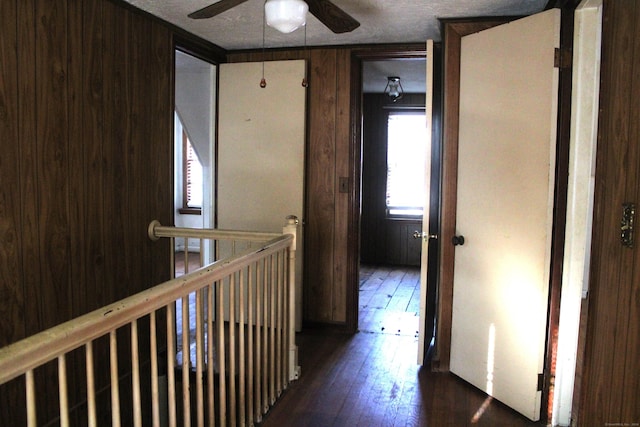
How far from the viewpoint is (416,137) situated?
20.9 feet

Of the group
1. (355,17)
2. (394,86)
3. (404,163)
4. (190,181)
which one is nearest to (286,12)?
(355,17)

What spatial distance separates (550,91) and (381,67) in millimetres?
2683

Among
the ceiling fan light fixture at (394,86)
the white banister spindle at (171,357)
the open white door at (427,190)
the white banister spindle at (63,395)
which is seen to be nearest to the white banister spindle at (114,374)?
the white banister spindle at (63,395)

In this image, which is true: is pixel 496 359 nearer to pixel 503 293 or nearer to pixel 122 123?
pixel 503 293

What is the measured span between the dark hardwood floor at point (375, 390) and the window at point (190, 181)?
386 centimetres

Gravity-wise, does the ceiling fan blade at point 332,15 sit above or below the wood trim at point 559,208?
above

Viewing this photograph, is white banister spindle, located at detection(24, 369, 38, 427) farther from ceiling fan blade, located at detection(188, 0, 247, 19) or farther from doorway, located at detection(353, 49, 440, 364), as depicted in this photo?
doorway, located at detection(353, 49, 440, 364)

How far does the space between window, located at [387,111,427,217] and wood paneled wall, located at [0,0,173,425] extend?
3661mm

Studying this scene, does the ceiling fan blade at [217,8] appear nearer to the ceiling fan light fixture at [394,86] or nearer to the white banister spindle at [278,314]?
the white banister spindle at [278,314]

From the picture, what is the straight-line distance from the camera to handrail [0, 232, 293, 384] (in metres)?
1.00

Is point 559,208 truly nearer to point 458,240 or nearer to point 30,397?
point 458,240

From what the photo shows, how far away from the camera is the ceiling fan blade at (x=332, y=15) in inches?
87.2

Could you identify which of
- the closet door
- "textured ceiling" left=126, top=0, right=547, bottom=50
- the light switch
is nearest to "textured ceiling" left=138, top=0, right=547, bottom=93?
"textured ceiling" left=126, top=0, right=547, bottom=50

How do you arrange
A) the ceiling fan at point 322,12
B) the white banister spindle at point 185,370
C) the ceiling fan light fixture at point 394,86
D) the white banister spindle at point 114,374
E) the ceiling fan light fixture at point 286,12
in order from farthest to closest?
the ceiling fan light fixture at point 394,86
the ceiling fan at point 322,12
the ceiling fan light fixture at point 286,12
the white banister spindle at point 185,370
the white banister spindle at point 114,374
